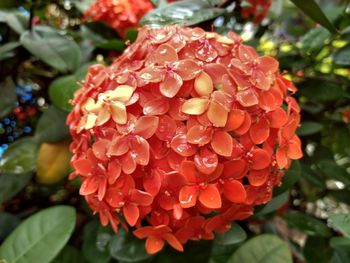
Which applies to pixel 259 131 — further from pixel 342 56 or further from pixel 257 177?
pixel 342 56

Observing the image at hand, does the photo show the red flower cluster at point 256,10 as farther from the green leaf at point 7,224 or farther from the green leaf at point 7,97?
the green leaf at point 7,224

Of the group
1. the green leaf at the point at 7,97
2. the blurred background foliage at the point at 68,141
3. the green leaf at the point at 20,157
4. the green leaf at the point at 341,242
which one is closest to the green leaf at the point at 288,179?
the blurred background foliage at the point at 68,141

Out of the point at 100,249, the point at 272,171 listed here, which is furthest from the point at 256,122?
the point at 100,249

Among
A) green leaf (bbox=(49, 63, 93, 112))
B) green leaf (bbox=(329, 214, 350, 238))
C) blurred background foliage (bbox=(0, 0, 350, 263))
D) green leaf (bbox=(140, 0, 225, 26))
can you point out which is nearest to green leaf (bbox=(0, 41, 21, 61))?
blurred background foliage (bbox=(0, 0, 350, 263))

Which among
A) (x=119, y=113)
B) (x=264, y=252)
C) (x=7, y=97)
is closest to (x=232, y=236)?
(x=264, y=252)

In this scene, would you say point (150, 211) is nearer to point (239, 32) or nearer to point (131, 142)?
point (131, 142)

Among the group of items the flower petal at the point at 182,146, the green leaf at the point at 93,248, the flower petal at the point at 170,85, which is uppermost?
the flower petal at the point at 170,85
